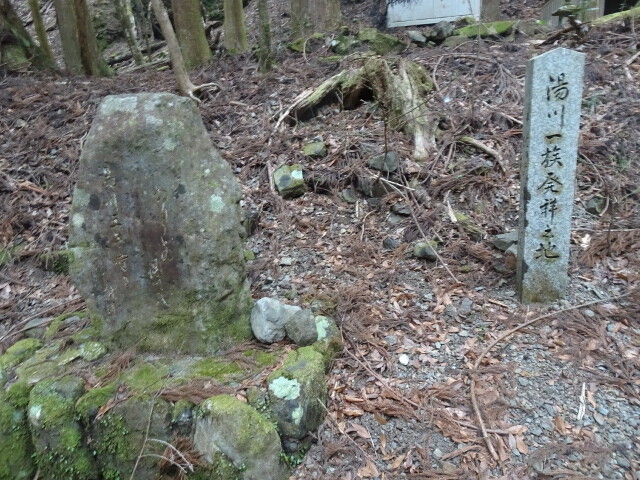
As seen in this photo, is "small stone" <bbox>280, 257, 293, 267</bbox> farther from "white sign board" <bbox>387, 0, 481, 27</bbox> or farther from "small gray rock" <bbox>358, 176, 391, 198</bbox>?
"white sign board" <bbox>387, 0, 481, 27</bbox>

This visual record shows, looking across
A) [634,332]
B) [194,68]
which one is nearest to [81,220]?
[634,332]

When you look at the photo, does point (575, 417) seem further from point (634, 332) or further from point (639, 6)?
point (639, 6)

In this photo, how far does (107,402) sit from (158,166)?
157 cm

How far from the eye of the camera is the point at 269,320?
3.33 metres

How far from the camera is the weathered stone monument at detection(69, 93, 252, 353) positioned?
3.10m

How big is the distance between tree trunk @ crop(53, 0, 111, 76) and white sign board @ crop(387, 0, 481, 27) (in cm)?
716

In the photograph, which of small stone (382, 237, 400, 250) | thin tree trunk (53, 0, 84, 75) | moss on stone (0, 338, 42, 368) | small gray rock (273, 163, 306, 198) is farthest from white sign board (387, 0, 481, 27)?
moss on stone (0, 338, 42, 368)

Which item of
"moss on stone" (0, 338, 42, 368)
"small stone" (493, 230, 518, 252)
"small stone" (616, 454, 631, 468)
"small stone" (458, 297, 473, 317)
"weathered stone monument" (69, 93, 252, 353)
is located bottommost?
"small stone" (616, 454, 631, 468)

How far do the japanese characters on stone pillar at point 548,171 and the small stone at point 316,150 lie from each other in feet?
8.97

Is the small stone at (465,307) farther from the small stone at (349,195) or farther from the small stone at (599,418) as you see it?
the small stone at (349,195)

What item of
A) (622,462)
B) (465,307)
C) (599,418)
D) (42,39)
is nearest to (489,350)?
(465,307)

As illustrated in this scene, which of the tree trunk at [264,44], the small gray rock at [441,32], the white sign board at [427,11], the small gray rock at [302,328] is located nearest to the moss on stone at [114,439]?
the small gray rock at [302,328]

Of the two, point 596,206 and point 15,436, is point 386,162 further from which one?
point 15,436

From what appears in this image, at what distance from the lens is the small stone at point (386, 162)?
212 inches
